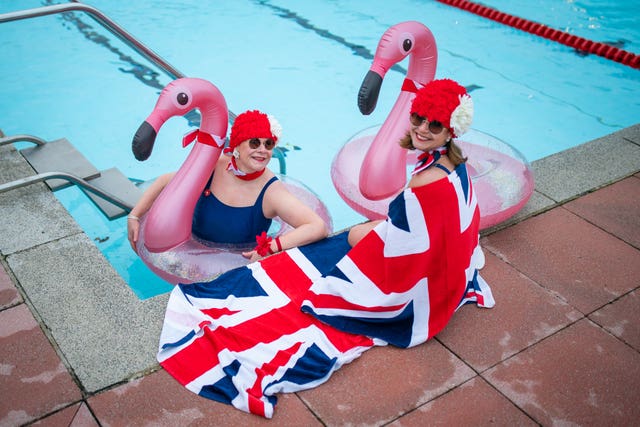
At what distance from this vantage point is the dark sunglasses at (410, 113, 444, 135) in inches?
105

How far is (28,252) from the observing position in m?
3.11

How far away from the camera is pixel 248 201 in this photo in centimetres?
316

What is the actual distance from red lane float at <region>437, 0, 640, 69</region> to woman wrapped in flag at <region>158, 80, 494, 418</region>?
19.3 feet

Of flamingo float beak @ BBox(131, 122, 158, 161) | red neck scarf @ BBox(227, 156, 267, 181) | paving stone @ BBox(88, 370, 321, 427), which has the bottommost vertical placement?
paving stone @ BBox(88, 370, 321, 427)

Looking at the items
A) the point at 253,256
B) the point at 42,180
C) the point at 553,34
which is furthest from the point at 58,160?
the point at 553,34

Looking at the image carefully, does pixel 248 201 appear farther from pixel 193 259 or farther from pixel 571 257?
pixel 571 257

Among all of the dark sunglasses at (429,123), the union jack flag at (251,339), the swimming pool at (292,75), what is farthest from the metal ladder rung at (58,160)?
the dark sunglasses at (429,123)

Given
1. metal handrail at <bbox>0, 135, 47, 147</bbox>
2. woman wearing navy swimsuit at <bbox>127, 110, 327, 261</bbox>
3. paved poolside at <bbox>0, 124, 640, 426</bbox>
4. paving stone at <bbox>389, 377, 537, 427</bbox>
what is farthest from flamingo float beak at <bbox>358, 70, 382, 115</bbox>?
metal handrail at <bbox>0, 135, 47, 147</bbox>

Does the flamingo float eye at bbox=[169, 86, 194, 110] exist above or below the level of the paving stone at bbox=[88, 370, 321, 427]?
above

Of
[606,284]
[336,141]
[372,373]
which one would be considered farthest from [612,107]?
[372,373]

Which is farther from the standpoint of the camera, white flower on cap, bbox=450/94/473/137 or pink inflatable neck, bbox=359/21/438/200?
pink inflatable neck, bbox=359/21/438/200

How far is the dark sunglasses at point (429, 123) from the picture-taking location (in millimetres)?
2656

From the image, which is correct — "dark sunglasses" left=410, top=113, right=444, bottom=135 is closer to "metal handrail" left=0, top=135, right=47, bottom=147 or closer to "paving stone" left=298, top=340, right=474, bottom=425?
"paving stone" left=298, top=340, right=474, bottom=425

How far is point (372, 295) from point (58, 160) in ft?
8.99
